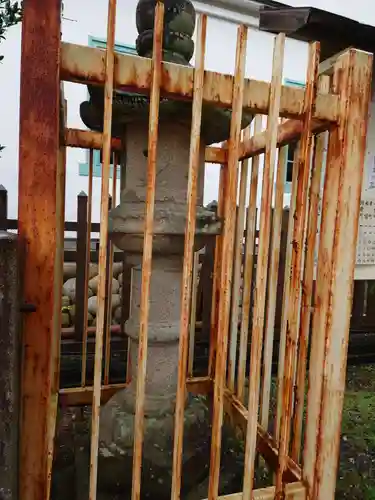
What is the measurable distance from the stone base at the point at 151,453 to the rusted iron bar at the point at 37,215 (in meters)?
0.62

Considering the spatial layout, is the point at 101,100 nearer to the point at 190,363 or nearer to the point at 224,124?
the point at 224,124

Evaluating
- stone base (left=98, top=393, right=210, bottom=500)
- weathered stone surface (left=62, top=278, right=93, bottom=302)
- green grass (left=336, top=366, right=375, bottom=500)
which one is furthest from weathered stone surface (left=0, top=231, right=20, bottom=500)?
weathered stone surface (left=62, top=278, right=93, bottom=302)

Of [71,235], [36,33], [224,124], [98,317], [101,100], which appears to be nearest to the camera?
[36,33]

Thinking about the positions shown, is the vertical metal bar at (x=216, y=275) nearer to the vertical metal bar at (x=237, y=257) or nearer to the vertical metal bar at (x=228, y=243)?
the vertical metal bar at (x=237, y=257)

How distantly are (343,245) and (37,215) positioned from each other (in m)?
1.17

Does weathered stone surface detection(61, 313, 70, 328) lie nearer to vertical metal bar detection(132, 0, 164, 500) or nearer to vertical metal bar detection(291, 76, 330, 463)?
vertical metal bar detection(291, 76, 330, 463)

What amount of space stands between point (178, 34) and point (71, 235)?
5452 millimetres

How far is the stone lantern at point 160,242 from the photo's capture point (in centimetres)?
182

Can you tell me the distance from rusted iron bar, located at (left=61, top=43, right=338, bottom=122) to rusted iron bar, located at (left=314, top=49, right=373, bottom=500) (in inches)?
9.0

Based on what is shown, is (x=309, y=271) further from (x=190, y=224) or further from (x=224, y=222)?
(x=190, y=224)

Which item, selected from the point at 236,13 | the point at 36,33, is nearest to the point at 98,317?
the point at 36,33

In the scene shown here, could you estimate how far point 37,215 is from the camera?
1217 mm

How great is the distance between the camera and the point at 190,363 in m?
2.83

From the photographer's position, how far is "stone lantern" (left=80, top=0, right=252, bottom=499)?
1816 millimetres
